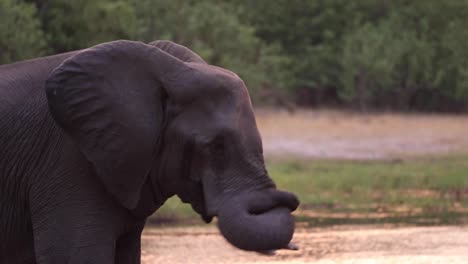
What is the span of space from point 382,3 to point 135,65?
103 ft

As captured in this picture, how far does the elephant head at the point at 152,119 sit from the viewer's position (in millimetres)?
5852

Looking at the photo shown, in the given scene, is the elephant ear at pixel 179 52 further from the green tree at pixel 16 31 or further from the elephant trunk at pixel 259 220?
the green tree at pixel 16 31

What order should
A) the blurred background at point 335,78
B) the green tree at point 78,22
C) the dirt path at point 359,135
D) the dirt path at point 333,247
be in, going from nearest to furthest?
1. the dirt path at point 333,247
2. the blurred background at point 335,78
3. the green tree at point 78,22
4. the dirt path at point 359,135

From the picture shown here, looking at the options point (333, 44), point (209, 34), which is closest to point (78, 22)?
point (209, 34)

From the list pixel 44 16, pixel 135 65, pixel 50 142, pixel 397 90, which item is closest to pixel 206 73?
pixel 135 65

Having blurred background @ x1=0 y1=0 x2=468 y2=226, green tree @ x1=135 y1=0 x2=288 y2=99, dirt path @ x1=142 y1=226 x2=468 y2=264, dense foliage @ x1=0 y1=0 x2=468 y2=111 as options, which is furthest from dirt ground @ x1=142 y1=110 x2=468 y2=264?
dense foliage @ x1=0 y1=0 x2=468 y2=111

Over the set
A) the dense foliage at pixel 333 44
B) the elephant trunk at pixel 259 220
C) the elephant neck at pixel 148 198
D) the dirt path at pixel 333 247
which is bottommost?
the dense foliage at pixel 333 44

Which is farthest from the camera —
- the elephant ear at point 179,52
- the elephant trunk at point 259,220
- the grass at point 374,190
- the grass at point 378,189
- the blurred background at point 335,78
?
the blurred background at point 335,78

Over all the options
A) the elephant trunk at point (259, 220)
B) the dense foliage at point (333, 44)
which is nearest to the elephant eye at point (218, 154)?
the elephant trunk at point (259, 220)

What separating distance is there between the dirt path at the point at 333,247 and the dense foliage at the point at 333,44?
25.9 ft

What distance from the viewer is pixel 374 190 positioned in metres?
18.6

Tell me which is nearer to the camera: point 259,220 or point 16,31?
point 259,220

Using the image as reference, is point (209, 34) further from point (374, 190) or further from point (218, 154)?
point (218, 154)

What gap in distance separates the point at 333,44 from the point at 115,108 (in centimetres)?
2989
